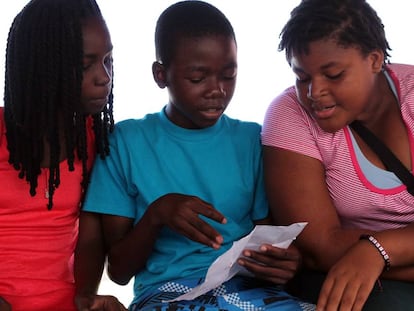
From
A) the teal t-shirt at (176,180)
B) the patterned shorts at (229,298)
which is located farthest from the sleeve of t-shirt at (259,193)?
the patterned shorts at (229,298)

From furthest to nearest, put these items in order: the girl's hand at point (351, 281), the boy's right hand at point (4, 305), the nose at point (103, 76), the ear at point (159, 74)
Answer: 1. the ear at point (159, 74)
2. the nose at point (103, 76)
3. the boy's right hand at point (4, 305)
4. the girl's hand at point (351, 281)

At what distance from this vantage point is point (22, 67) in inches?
65.9

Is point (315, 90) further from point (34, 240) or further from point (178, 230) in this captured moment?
point (34, 240)

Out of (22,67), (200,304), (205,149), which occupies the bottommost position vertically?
(200,304)

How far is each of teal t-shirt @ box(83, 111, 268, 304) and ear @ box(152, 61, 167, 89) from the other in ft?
A: 0.29

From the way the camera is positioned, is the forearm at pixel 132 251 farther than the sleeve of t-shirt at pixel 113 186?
No

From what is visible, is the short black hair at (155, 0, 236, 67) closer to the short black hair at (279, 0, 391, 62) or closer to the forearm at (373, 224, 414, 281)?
the short black hair at (279, 0, 391, 62)

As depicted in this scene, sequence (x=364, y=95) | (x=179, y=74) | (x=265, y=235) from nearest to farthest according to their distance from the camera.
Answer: (x=265, y=235), (x=364, y=95), (x=179, y=74)

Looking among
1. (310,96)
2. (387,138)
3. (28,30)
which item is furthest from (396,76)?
(28,30)

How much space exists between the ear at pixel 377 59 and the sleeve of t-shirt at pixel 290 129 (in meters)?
0.19

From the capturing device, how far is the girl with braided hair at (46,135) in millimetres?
1651

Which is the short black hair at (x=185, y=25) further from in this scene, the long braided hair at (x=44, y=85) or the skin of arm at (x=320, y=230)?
the skin of arm at (x=320, y=230)

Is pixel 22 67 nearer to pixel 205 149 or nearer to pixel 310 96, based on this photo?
pixel 205 149

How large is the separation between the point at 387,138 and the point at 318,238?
0.95 feet
